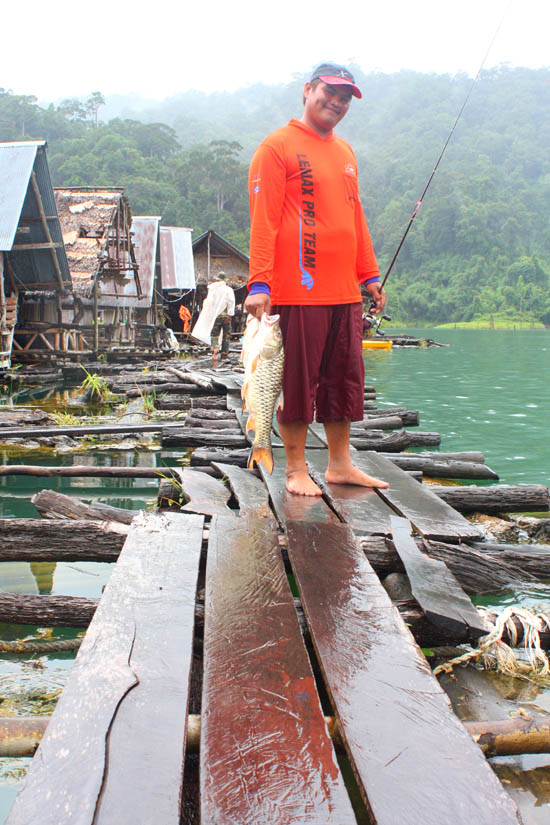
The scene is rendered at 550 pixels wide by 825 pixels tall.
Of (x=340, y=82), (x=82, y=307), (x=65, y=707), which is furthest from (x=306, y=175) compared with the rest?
(x=82, y=307)

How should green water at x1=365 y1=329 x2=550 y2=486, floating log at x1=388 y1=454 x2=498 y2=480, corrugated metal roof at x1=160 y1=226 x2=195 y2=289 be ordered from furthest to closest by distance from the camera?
corrugated metal roof at x1=160 y1=226 x2=195 y2=289
green water at x1=365 y1=329 x2=550 y2=486
floating log at x1=388 y1=454 x2=498 y2=480

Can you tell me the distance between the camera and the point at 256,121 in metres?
127

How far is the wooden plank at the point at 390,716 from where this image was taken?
1.43 meters

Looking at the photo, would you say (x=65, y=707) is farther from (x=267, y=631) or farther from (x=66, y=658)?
(x=66, y=658)

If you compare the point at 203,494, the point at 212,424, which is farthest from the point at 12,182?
the point at 203,494

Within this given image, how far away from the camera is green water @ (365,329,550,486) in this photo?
310 inches

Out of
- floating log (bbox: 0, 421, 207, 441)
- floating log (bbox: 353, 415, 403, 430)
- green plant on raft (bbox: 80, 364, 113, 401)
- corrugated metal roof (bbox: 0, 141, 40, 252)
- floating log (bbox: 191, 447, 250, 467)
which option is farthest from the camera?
corrugated metal roof (bbox: 0, 141, 40, 252)

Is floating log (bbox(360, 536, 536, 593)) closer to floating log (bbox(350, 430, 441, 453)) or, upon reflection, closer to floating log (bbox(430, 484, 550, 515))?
floating log (bbox(430, 484, 550, 515))

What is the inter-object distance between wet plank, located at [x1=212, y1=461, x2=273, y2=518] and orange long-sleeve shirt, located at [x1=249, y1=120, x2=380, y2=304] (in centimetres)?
105

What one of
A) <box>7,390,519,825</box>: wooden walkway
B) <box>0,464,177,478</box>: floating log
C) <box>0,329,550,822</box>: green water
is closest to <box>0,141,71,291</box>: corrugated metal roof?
<box>0,329,550,822</box>: green water

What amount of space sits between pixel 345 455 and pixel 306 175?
1576mm

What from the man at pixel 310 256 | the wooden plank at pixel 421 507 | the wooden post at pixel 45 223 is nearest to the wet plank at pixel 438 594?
the wooden plank at pixel 421 507

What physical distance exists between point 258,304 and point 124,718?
216 cm

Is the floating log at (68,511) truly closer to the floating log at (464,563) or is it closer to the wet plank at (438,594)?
the floating log at (464,563)
